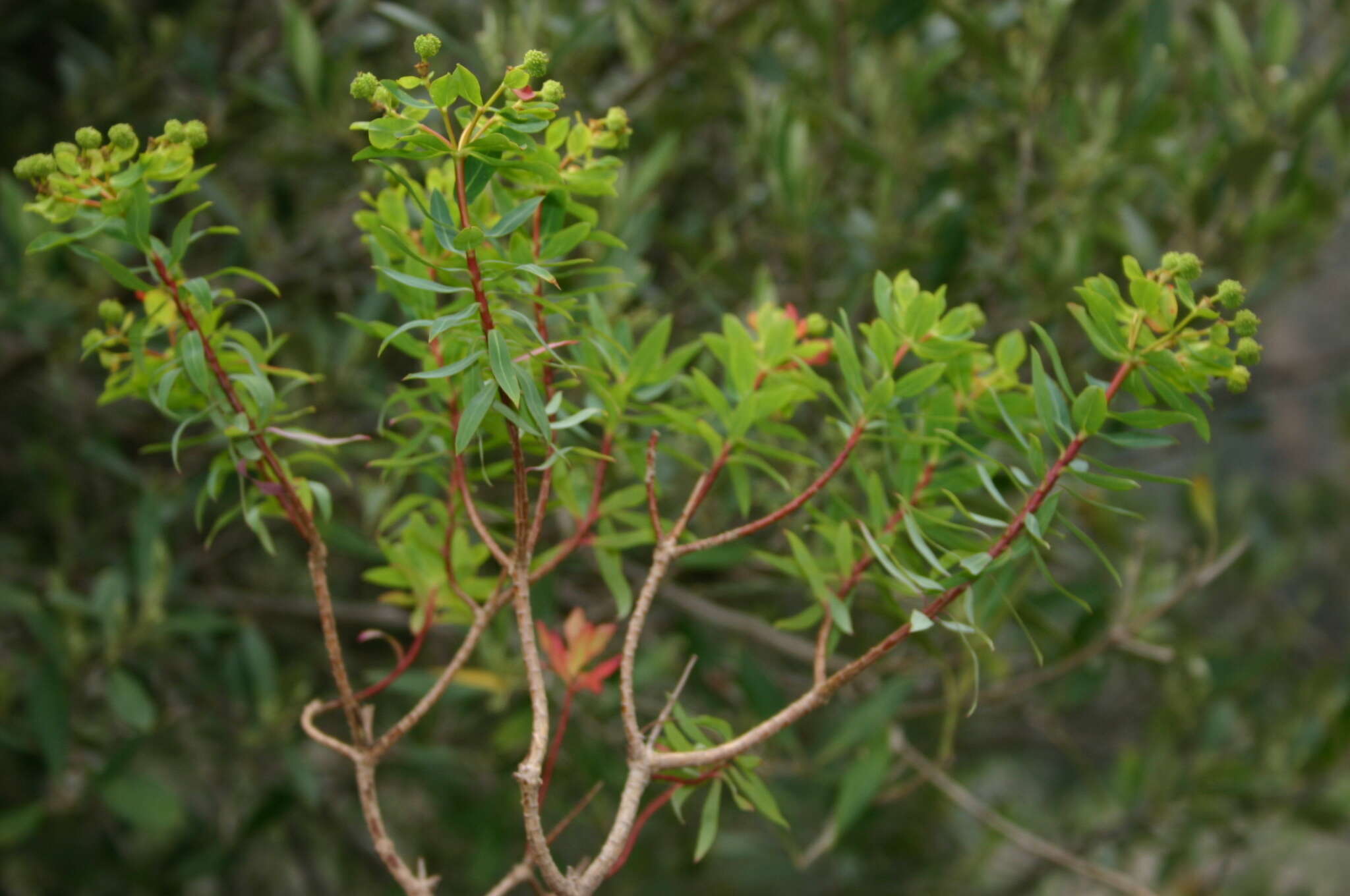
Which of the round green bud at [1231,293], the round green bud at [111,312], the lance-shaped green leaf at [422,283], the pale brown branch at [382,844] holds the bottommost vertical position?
the pale brown branch at [382,844]

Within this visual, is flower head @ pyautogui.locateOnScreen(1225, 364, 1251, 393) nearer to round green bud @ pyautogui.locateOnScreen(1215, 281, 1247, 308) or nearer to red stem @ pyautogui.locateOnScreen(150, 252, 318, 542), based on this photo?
round green bud @ pyautogui.locateOnScreen(1215, 281, 1247, 308)

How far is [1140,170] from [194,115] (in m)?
1.12

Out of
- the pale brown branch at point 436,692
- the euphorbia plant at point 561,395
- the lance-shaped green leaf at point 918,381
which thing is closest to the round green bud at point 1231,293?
the euphorbia plant at point 561,395

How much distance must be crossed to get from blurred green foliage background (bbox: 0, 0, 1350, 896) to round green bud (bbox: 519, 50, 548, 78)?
50 centimetres

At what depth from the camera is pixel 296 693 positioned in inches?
47.0

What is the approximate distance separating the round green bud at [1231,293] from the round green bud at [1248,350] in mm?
15


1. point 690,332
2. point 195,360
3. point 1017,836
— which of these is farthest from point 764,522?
point 690,332

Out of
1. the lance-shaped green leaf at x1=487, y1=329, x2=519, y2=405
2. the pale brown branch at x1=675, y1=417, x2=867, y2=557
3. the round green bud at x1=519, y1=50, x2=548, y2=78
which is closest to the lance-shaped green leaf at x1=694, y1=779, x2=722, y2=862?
the pale brown branch at x1=675, y1=417, x2=867, y2=557

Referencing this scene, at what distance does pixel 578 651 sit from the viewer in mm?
622

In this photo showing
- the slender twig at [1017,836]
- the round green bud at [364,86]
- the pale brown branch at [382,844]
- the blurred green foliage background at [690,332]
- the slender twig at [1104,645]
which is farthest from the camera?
the blurred green foliage background at [690,332]

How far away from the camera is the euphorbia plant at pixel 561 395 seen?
0.45 m

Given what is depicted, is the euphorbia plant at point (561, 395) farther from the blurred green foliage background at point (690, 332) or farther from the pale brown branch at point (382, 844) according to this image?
the blurred green foliage background at point (690, 332)

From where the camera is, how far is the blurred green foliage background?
43.1 inches

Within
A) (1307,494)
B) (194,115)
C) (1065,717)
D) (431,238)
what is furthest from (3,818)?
(1307,494)
